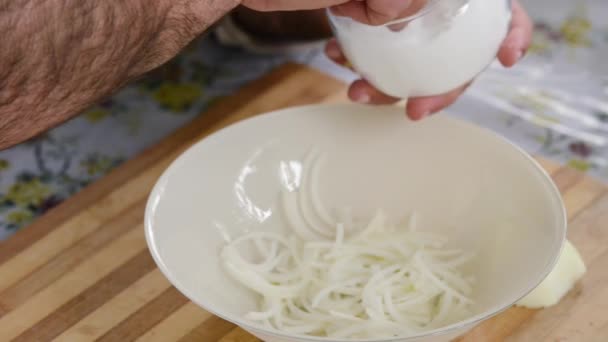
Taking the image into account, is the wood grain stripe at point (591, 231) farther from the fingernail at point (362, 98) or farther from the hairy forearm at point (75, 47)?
the hairy forearm at point (75, 47)

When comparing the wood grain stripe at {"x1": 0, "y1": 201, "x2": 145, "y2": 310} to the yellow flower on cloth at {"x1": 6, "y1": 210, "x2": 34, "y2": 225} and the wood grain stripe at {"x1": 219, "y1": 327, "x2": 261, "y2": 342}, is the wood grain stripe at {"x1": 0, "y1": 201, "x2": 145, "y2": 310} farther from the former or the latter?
the wood grain stripe at {"x1": 219, "y1": 327, "x2": 261, "y2": 342}

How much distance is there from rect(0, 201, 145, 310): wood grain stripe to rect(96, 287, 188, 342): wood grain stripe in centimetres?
15

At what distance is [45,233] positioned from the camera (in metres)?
1.26

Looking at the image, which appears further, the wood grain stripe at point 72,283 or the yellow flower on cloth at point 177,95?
the yellow flower on cloth at point 177,95

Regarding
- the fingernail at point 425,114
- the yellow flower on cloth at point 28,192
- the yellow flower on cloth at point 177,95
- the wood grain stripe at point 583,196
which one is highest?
the fingernail at point 425,114

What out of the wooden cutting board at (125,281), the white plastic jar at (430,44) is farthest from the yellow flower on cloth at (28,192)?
the white plastic jar at (430,44)

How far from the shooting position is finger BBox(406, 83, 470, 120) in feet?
3.80

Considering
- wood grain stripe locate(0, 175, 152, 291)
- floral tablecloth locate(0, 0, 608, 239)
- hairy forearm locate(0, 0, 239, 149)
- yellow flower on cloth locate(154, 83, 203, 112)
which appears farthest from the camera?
yellow flower on cloth locate(154, 83, 203, 112)

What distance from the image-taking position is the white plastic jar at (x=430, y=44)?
1000 millimetres

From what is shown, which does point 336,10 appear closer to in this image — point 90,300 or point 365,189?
point 365,189

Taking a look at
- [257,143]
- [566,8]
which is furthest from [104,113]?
[566,8]

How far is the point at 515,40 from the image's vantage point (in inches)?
49.3

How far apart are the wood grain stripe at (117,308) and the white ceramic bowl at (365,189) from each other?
4.5 inches

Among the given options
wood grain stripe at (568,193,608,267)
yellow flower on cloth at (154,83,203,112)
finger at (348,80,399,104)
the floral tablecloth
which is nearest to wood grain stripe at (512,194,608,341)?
wood grain stripe at (568,193,608,267)
